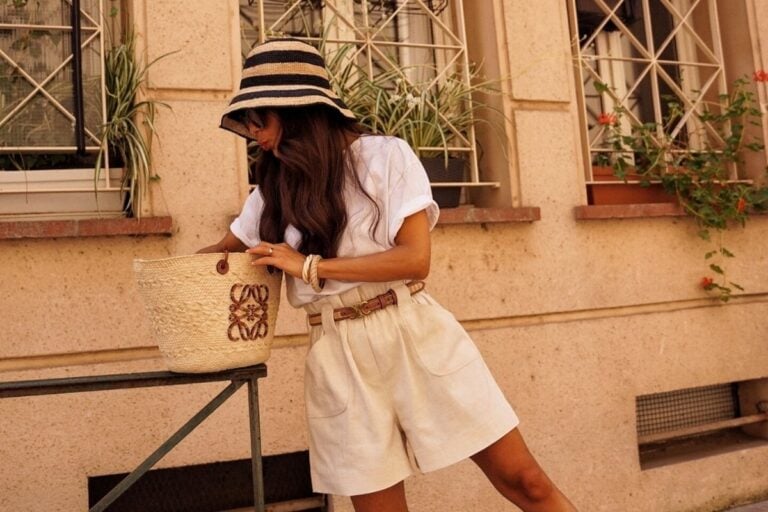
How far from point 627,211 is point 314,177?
8.31ft

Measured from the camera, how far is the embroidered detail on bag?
6.18 feet

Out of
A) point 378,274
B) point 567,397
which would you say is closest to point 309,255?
point 378,274

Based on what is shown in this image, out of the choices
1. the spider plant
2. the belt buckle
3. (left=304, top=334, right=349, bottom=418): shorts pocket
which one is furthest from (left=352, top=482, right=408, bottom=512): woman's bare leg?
the spider plant

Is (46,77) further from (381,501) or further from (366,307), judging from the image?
(381,501)

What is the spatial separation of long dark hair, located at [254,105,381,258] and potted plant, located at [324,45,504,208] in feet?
5.24

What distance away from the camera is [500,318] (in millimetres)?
3779

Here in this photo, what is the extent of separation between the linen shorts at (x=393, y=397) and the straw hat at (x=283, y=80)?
530 millimetres

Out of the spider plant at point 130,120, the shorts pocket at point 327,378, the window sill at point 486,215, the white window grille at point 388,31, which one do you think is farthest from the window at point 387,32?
the shorts pocket at point 327,378

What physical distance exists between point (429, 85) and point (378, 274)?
2.13 metres

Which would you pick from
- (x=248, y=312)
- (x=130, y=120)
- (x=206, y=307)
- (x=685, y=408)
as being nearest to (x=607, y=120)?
(x=685, y=408)

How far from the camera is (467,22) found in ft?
13.7

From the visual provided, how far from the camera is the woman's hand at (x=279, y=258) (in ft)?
6.26

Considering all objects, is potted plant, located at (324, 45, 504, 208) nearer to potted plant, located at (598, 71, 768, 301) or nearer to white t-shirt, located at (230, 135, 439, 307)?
potted plant, located at (598, 71, 768, 301)

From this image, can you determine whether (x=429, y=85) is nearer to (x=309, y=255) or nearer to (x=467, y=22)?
(x=467, y=22)
